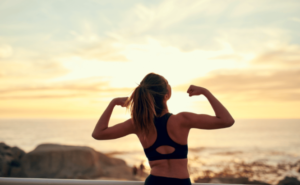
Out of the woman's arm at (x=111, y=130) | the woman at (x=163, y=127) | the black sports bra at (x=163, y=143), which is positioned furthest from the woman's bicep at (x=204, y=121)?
the woman's arm at (x=111, y=130)

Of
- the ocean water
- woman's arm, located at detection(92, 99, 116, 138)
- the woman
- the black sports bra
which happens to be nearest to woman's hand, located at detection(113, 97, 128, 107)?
woman's arm, located at detection(92, 99, 116, 138)

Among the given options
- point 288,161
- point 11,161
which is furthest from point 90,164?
point 288,161

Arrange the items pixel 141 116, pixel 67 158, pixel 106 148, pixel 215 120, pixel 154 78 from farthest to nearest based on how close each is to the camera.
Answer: pixel 106 148 → pixel 67 158 → pixel 154 78 → pixel 141 116 → pixel 215 120

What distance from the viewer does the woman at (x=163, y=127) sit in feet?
4.51

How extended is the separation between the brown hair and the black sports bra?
0.05m

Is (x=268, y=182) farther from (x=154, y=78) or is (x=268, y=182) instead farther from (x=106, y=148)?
(x=154, y=78)

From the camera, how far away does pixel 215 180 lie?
15.2 m

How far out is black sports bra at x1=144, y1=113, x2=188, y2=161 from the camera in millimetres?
1408

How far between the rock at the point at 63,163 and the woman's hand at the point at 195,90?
1141 cm

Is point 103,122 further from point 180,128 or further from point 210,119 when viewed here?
point 210,119

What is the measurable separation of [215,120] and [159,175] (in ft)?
1.54

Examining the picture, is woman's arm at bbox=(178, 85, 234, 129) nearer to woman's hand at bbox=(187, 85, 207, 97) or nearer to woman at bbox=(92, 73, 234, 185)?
woman at bbox=(92, 73, 234, 185)

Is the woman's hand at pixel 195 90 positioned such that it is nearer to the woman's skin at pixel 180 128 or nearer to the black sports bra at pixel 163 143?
the woman's skin at pixel 180 128

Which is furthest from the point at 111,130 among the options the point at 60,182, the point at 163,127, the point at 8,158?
the point at 8,158
